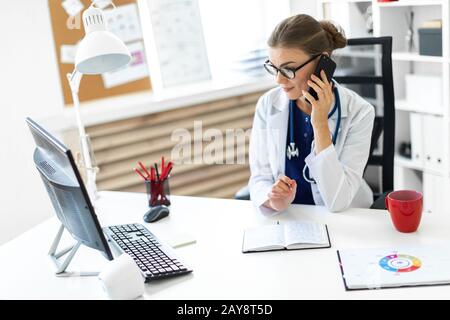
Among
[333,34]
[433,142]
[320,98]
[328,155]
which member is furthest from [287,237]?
[433,142]

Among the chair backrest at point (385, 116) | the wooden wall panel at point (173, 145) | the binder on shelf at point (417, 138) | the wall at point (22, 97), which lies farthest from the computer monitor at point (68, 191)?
the binder on shelf at point (417, 138)

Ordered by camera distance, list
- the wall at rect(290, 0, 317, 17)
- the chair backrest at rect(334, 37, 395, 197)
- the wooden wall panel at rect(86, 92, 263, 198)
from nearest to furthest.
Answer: the chair backrest at rect(334, 37, 395, 197)
the wooden wall panel at rect(86, 92, 263, 198)
the wall at rect(290, 0, 317, 17)

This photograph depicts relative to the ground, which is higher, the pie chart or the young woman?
the young woman

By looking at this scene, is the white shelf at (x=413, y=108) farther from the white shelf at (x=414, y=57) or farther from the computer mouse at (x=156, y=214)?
the computer mouse at (x=156, y=214)

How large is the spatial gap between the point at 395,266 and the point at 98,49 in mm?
1082

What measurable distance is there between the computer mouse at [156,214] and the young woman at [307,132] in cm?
29

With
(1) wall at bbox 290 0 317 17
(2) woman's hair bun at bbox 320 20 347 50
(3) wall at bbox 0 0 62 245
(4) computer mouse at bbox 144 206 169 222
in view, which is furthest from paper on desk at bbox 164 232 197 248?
(1) wall at bbox 290 0 317 17

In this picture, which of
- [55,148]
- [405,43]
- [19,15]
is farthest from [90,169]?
[405,43]

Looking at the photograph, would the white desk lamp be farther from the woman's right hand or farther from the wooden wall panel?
the wooden wall panel

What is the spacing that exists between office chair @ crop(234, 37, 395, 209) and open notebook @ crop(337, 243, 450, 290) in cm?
65

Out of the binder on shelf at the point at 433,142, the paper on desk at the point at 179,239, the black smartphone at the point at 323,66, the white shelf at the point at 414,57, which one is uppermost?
the black smartphone at the point at 323,66

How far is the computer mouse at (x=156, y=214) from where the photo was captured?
197cm

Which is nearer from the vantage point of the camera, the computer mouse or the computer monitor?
the computer monitor

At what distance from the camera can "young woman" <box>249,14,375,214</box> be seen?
6.17 feet
